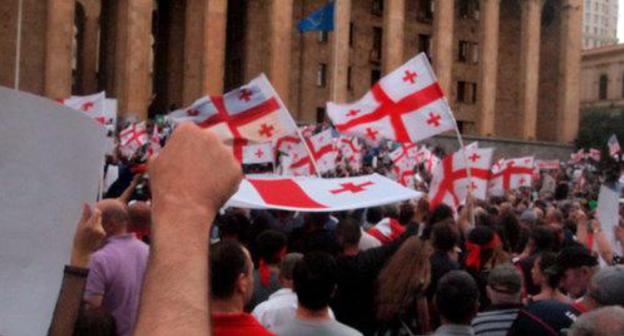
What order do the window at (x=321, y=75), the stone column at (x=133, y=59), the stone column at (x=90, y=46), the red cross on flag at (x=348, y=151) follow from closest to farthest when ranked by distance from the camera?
the red cross on flag at (x=348, y=151) < the stone column at (x=133, y=59) < the stone column at (x=90, y=46) < the window at (x=321, y=75)

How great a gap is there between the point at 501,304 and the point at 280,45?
132 feet

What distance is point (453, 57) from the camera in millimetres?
57875

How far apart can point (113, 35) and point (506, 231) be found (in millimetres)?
36910

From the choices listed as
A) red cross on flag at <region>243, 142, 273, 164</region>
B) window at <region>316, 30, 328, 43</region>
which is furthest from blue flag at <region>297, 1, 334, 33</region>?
window at <region>316, 30, 328, 43</region>

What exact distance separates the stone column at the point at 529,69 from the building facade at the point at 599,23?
10722cm

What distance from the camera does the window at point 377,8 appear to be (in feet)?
180

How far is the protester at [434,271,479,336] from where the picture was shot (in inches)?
204

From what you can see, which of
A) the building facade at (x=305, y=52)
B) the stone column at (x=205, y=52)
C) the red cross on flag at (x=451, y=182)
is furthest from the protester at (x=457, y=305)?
the stone column at (x=205, y=52)

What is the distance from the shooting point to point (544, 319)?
5270mm

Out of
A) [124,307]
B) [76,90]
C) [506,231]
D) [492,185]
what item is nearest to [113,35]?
[76,90]

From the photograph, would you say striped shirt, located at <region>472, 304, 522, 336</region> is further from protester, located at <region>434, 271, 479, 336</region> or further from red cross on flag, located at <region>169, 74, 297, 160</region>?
red cross on flag, located at <region>169, 74, 297, 160</region>

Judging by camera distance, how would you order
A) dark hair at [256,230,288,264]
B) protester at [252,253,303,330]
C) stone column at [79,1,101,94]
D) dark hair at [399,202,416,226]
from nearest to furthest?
protester at [252,253,303,330] < dark hair at [256,230,288,264] < dark hair at [399,202,416,226] < stone column at [79,1,101,94]

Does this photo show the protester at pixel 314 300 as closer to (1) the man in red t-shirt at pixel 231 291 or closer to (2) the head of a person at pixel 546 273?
(1) the man in red t-shirt at pixel 231 291

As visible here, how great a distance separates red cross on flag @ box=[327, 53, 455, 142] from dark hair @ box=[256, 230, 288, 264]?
552cm
